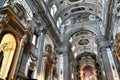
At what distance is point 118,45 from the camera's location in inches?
354

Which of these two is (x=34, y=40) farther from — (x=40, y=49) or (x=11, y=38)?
(x=11, y=38)

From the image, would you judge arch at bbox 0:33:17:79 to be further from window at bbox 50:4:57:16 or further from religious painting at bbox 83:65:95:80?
religious painting at bbox 83:65:95:80

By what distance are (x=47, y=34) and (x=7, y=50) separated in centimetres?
517

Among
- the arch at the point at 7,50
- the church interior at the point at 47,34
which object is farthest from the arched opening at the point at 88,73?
the arch at the point at 7,50

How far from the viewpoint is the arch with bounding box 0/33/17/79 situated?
6.66m

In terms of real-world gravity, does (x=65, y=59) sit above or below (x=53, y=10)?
below

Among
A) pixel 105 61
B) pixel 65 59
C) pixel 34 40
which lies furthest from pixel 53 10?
pixel 105 61

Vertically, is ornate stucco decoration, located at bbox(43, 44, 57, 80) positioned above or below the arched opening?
below

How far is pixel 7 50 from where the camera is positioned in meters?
7.43

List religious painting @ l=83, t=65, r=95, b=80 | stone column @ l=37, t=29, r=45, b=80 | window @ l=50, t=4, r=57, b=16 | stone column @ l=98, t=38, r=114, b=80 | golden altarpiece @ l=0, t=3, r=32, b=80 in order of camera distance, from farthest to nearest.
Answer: religious painting @ l=83, t=65, r=95, b=80 → window @ l=50, t=4, r=57, b=16 → stone column @ l=98, t=38, r=114, b=80 → stone column @ l=37, t=29, r=45, b=80 → golden altarpiece @ l=0, t=3, r=32, b=80

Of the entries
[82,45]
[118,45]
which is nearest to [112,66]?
[118,45]

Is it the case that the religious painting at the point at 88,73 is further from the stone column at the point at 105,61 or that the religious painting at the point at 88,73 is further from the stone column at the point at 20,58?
the stone column at the point at 20,58

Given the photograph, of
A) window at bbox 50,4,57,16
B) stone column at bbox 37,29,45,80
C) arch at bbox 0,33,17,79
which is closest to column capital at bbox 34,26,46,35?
stone column at bbox 37,29,45,80

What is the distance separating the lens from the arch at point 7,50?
6.66 m
